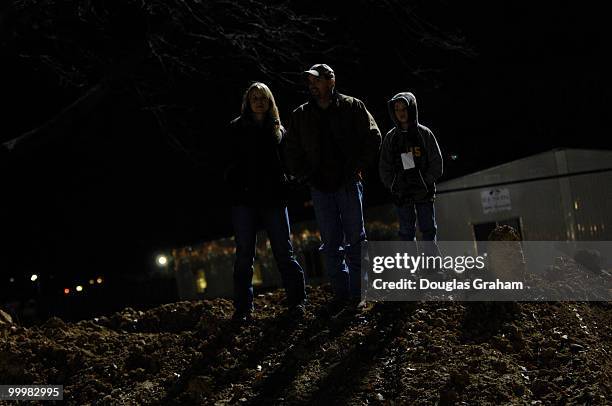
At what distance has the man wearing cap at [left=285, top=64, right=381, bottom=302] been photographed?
5775 mm

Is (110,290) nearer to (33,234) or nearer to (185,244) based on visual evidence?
(185,244)

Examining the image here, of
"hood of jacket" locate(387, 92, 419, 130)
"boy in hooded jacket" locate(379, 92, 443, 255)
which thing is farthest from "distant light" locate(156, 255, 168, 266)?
"hood of jacket" locate(387, 92, 419, 130)

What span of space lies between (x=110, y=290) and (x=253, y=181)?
812cm

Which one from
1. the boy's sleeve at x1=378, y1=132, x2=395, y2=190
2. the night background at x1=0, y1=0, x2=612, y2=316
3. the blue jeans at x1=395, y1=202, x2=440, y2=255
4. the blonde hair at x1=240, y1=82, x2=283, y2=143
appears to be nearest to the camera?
the blonde hair at x1=240, y1=82, x2=283, y2=143

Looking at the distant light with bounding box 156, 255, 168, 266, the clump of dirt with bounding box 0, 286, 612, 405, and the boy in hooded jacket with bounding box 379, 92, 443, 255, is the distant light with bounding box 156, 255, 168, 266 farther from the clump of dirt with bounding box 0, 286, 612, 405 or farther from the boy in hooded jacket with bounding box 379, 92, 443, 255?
the boy in hooded jacket with bounding box 379, 92, 443, 255

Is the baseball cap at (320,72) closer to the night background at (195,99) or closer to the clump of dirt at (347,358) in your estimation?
the clump of dirt at (347,358)

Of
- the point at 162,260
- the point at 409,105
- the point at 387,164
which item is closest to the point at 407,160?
the point at 387,164

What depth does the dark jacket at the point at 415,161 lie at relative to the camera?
6.43 meters

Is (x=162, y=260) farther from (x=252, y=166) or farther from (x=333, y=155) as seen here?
(x=333, y=155)

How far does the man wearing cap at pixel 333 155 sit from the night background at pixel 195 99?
10.2ft

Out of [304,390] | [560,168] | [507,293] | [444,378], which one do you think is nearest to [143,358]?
[304,390]

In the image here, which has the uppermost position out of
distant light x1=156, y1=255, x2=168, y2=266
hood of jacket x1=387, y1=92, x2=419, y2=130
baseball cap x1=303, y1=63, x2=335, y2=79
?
baseball cap x1=303, y1=63, x2=335, y2=79

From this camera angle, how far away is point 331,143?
19.2 feet

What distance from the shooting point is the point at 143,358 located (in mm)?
5492
